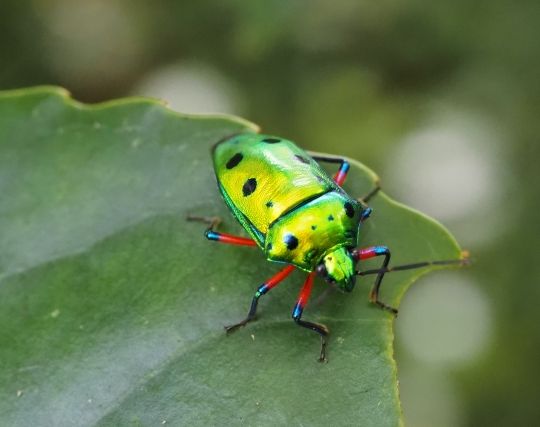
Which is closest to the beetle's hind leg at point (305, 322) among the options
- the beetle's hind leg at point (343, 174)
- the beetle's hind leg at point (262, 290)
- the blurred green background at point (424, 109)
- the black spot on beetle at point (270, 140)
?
the beetle's hind leg at point (262, 290)

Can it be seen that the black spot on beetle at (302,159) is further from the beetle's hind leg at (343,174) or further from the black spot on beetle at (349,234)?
the black spot on beetle at (349,234)

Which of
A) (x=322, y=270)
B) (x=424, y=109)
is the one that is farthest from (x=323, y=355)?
(x=424, y=109)

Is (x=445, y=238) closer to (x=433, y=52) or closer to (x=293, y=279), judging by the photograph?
(x=293, y=279)

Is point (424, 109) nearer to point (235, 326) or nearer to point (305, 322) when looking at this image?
point (305, 322)

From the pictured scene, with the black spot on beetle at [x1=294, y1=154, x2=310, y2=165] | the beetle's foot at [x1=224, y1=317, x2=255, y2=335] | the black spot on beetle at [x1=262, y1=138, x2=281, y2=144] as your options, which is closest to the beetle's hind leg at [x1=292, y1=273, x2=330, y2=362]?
the beetle's foot at [x1=224, y1=317, x2=255, y2=335]

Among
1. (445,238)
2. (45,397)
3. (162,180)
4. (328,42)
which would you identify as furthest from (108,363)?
(328,42)

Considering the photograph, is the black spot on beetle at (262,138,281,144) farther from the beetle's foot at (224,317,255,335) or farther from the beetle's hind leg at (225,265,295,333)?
the beetle's foot at (224,317,255,335)
